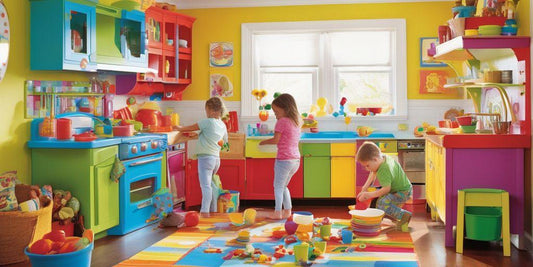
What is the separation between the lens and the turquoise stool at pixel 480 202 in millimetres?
4871

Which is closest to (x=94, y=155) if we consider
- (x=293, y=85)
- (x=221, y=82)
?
(x=221, y=82)

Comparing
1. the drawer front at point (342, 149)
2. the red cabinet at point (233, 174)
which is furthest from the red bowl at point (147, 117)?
the drawer front at point (342, 149)

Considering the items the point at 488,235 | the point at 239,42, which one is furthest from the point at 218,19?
the point at 488,235

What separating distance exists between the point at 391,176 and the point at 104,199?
2.54m

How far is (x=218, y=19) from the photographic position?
812cm

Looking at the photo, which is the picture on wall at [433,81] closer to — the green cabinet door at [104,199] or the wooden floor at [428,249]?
the wooden floor at [428,249]

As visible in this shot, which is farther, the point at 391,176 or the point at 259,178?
the point at 259,178

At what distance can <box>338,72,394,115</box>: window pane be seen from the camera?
26.3 ft

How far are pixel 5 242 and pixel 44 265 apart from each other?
0.79 metres

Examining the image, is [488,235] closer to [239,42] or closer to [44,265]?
[44,265]

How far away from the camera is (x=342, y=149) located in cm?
730

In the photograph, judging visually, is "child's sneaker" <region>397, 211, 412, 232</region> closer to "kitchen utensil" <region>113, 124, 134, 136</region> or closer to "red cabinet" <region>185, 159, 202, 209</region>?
"red cabinet" <region>185, 159, 202, 209</region>

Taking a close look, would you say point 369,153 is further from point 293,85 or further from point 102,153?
point 293,85

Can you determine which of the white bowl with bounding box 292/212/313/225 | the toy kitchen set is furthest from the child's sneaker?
the toy kitchen set
